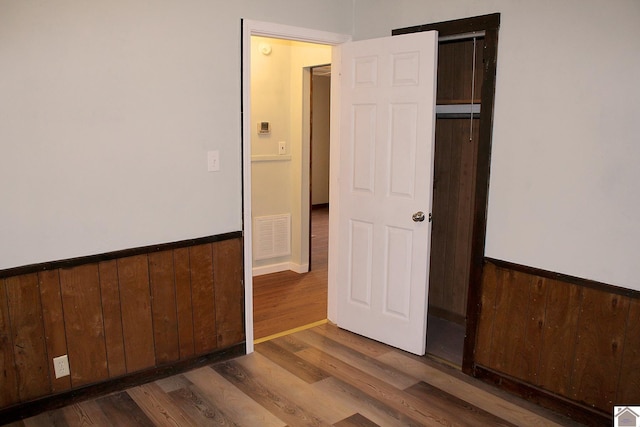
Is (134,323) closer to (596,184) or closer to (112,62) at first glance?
(112,62)

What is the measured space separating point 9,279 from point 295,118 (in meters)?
3.10

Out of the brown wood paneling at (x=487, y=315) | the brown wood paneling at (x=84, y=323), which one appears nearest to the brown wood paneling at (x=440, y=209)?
the brown wood paneling at (x=487, y=315)

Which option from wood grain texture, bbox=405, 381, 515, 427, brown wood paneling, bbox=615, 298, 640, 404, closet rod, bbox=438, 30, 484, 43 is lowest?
wood grain texture, bbox=405, 381, 515, 427

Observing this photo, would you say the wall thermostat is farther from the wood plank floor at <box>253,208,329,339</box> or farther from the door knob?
the door knob

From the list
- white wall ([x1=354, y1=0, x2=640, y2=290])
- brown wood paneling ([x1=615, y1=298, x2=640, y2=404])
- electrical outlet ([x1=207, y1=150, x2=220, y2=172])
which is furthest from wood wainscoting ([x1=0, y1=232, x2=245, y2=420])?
brown wood paneling ([x1=615, y1=298, x2=640, y2=404])

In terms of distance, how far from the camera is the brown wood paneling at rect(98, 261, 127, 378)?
2.77 metres

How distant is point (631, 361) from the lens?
244 cm

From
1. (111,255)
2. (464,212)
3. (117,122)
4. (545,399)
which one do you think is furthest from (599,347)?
(117,122)

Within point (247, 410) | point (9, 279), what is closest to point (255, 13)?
point (9, 279)

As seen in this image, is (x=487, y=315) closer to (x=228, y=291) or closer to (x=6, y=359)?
(x=228, y=291)

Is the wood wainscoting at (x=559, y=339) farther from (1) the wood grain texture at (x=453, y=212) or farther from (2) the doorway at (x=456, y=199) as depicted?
(1) the wood grain texture at (x=453, y=212)

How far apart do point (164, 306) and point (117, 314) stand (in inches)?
10.8

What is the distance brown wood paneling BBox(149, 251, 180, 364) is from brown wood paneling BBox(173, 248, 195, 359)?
3 centimetres

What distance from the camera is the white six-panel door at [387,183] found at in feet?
10.3
